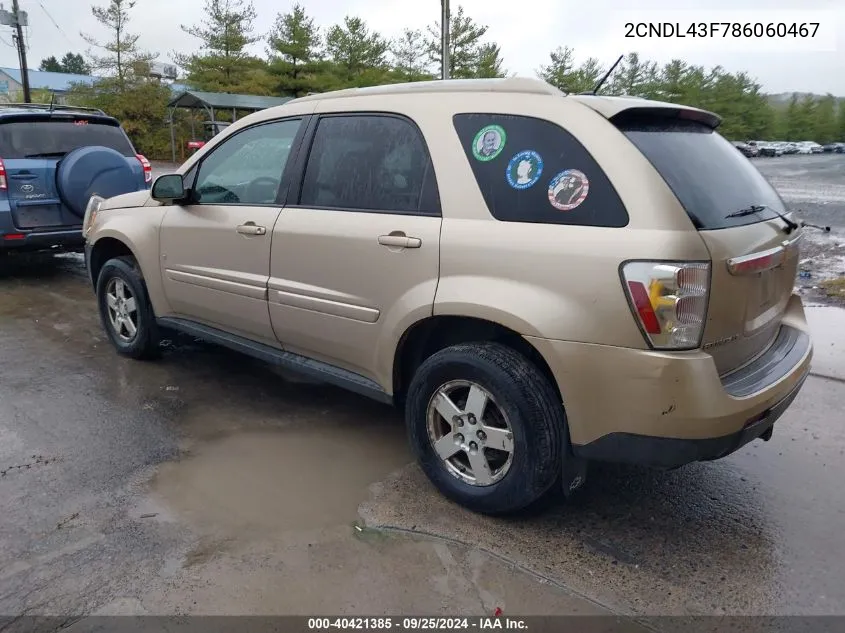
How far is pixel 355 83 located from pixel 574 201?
106 feet

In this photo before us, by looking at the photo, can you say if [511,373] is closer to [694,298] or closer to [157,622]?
[694,298]

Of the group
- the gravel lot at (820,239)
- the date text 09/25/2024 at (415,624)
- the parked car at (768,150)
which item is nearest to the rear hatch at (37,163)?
the date text 09/25/2024 at (415,624)

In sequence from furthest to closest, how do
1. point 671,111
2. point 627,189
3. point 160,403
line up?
1. point 160,403
2. point 671,111
3. point 627,189

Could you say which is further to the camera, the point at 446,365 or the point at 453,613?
the point at 446,365

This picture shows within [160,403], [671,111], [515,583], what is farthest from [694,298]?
[160,403]

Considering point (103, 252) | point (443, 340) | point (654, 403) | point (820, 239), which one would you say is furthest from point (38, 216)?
point (820, 239)

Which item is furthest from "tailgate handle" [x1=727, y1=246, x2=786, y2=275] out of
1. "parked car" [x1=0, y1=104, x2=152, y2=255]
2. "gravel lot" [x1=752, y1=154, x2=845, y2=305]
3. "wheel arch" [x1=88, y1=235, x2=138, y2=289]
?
"parked car" [x1=0, y1=104, x2=152, y2=255]

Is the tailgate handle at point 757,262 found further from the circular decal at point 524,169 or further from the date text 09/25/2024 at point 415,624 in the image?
the date text 09/25/2024 at point 415,624

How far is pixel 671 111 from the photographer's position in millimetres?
2885

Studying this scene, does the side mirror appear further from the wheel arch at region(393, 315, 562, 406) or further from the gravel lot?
the gravel lot

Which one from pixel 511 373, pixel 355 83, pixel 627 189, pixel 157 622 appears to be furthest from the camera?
pixel 355 83

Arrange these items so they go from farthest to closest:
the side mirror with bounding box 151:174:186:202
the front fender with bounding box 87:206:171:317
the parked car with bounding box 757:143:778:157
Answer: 1. the parked car with bounding box 757:143:778:157
2. the front fender with bounding box 87:206:171:317
3. the side mirror with bounding box 151:174:186:202

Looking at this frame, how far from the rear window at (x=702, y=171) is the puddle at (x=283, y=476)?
191 centimetres

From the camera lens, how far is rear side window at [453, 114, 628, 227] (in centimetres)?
257
